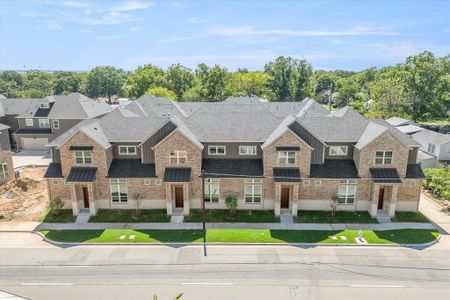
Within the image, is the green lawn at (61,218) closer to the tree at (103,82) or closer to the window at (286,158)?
the window at (286,158)

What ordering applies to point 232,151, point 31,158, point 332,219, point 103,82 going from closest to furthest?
point 332,219
point 232,151
point 31,158
point 103,82

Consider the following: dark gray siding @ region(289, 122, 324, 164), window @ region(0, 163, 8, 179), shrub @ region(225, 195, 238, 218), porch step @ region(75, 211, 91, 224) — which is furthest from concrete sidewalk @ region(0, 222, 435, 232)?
window @ region(0, 163, 8, 179)

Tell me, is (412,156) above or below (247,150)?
below

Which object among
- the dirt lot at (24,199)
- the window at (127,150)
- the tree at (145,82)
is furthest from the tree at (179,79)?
the window at (127,150)

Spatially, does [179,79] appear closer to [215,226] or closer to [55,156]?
[55,156]

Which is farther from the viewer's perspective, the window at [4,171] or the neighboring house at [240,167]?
the window at [4,171]

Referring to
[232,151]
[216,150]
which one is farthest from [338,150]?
[216,150]
